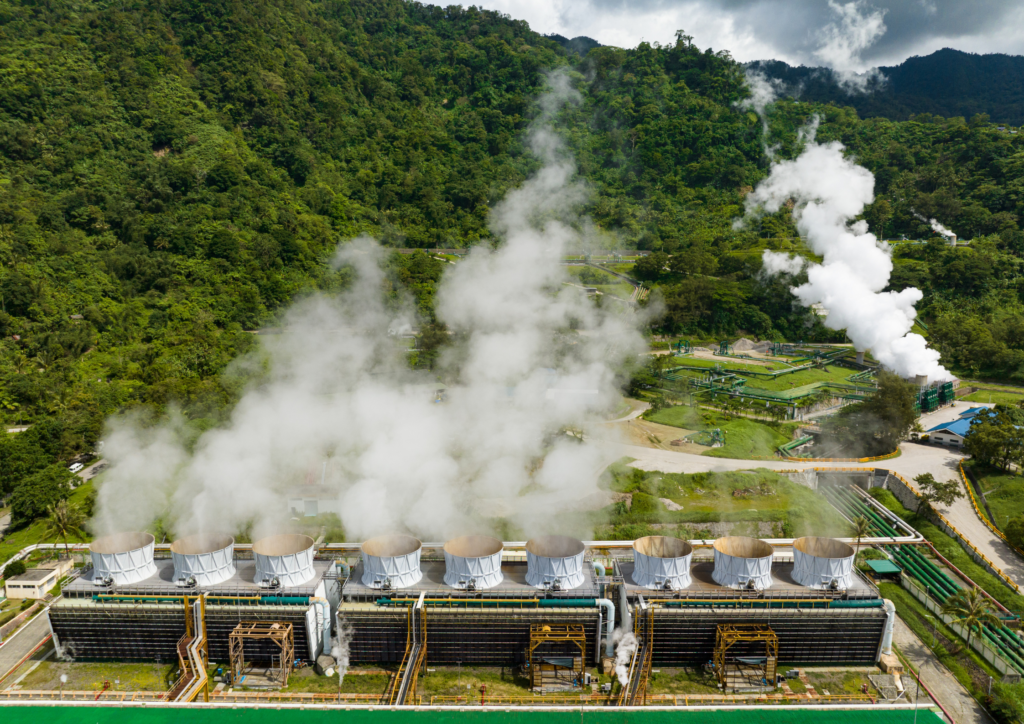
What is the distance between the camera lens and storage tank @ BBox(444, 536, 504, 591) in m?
27.8

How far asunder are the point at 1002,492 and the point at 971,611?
1825 centimetres

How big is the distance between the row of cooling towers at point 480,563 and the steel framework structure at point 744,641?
68.4 inches

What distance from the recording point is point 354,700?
1005 inches

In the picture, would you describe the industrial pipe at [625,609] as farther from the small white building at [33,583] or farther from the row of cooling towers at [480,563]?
the small white building at [33,583]

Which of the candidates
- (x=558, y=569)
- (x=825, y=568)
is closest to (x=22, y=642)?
(x=558, y=569)

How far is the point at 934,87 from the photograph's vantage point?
167500 mm

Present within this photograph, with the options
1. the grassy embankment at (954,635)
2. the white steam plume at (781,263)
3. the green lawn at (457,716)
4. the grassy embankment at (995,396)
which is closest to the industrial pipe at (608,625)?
A: the green lawn at (457,716)

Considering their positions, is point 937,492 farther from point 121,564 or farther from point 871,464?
point 121,564

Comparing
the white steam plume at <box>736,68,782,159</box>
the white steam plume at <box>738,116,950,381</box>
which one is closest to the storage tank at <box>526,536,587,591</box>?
the white steam plume at <box>738,116,950,381</box>

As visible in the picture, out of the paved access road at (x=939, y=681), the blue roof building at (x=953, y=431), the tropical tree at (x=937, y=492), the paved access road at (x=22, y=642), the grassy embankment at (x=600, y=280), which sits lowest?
the paved access road at (x=939, y=681)

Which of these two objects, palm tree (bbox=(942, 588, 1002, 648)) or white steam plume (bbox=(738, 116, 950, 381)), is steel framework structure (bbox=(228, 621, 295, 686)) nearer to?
palm tree (bbox=(942, 588, 1002, 648))

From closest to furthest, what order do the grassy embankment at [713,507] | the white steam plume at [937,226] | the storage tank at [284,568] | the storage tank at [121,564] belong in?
the storage tank at [284,568]
the storage tank at [121,564]
the grassy embankment at [713,507]
the white steam plume at [937,226]

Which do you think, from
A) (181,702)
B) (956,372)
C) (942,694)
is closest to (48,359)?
(181,702)

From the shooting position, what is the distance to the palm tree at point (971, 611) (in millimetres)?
29094
